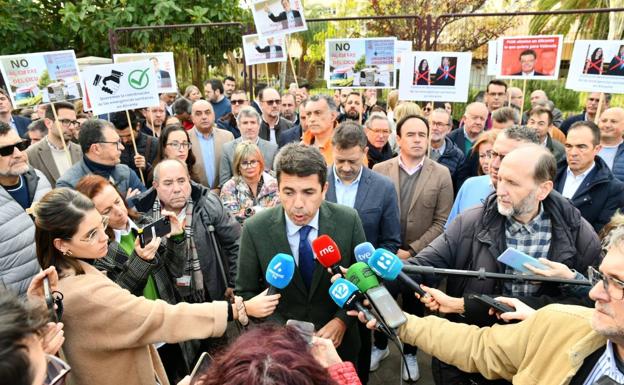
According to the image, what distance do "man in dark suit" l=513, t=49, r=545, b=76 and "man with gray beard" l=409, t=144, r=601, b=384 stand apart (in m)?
3.83

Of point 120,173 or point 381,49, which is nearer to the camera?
point 120,173

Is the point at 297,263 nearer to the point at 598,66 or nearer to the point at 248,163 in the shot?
the point at 248,163

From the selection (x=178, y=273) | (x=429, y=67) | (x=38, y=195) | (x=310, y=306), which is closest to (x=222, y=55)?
(x=429, y=67)

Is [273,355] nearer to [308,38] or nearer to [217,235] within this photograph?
[217,235]

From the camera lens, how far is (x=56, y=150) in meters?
5.03

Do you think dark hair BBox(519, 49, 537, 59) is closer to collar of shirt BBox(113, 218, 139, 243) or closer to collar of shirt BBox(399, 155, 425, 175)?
collar of shirt BBox(399, 155, 425, 175)

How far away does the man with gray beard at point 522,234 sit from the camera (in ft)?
7.78

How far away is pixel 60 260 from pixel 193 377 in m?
1.01

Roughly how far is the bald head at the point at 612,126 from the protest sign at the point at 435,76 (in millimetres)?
1554

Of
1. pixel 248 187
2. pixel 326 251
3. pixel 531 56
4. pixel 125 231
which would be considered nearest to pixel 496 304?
pixel 326 251

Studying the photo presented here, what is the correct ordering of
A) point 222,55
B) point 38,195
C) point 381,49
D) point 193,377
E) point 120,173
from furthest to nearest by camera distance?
point 222,55 → point 381,49 → point 120,173 → point 38,195 → point 193,377

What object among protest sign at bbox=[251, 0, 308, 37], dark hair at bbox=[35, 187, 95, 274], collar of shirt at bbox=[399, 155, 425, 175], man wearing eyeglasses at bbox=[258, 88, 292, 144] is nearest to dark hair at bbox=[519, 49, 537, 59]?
collar of shirt at bbox=[399, 155, 425, 175]

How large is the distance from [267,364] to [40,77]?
573 centimetres

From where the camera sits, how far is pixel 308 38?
81.2ft
